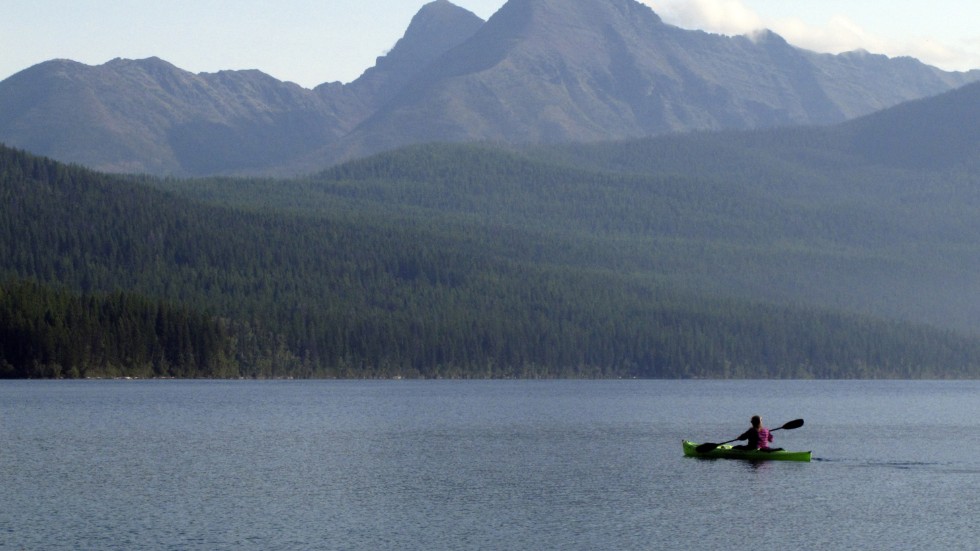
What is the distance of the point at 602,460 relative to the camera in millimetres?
98812

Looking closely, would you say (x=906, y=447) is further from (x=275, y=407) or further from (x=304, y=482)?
(x=275, y=407)

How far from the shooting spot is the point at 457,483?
8506 cm

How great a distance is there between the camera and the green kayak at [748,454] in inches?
3819

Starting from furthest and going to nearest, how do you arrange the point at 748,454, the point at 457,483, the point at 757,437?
1. the point at 748,454
2. the point at 757,437
3. the point at 457,483

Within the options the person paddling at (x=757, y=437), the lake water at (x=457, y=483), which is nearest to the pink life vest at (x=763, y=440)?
the person paddling at (x=757, y=437)

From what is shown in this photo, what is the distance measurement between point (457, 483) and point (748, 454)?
2171 cm

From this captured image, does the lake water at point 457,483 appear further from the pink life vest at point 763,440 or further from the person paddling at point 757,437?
the person paddling at point 757,437

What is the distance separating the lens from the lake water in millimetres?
67562

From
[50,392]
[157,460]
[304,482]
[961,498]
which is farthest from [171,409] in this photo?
[961,498]

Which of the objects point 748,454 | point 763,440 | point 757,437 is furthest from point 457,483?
point 763,440

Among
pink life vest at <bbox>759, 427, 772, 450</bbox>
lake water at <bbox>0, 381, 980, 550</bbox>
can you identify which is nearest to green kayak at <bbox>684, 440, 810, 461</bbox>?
pink life vest at <bbox>759, 427, 772, 450</bbox>

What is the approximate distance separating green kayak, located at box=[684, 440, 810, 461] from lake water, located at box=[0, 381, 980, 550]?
632mm

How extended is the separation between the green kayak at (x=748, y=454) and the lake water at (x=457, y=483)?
63cm

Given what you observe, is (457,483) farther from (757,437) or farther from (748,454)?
(748,454)
